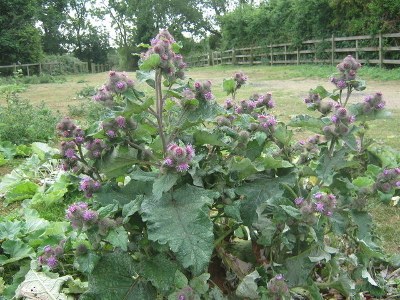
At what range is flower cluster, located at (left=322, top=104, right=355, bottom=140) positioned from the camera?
1672 millimetres

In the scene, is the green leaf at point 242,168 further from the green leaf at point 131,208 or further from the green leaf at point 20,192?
the green leaf at point 20,192

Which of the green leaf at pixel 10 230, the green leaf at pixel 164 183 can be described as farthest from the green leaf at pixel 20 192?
the green leaf at pixel 164 183

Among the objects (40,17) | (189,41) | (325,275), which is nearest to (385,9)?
(325,275)

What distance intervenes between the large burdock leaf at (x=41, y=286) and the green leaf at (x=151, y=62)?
1.28m

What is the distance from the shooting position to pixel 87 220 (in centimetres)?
147

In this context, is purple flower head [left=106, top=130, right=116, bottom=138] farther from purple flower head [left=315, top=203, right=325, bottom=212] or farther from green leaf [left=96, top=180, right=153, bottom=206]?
purple flower head [left=315, top=203, right=325, bottom=212]

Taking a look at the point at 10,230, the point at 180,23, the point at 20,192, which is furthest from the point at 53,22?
the point at 10,230

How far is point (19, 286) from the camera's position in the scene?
6.85ft

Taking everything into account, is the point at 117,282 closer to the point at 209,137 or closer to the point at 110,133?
the point at 110,133

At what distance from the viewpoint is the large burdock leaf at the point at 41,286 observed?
6.66 feet

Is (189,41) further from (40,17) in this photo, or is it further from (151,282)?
(151,282)

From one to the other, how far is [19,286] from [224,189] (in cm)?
125

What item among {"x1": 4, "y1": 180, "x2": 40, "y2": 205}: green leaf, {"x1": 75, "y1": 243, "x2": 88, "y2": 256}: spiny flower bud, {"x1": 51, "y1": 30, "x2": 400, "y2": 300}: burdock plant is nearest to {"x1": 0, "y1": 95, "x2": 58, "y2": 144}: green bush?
{"x1": 4, "y1": 180, "x2": 40, "y2": 205}: green leaf

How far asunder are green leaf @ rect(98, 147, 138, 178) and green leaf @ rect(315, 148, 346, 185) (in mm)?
799
